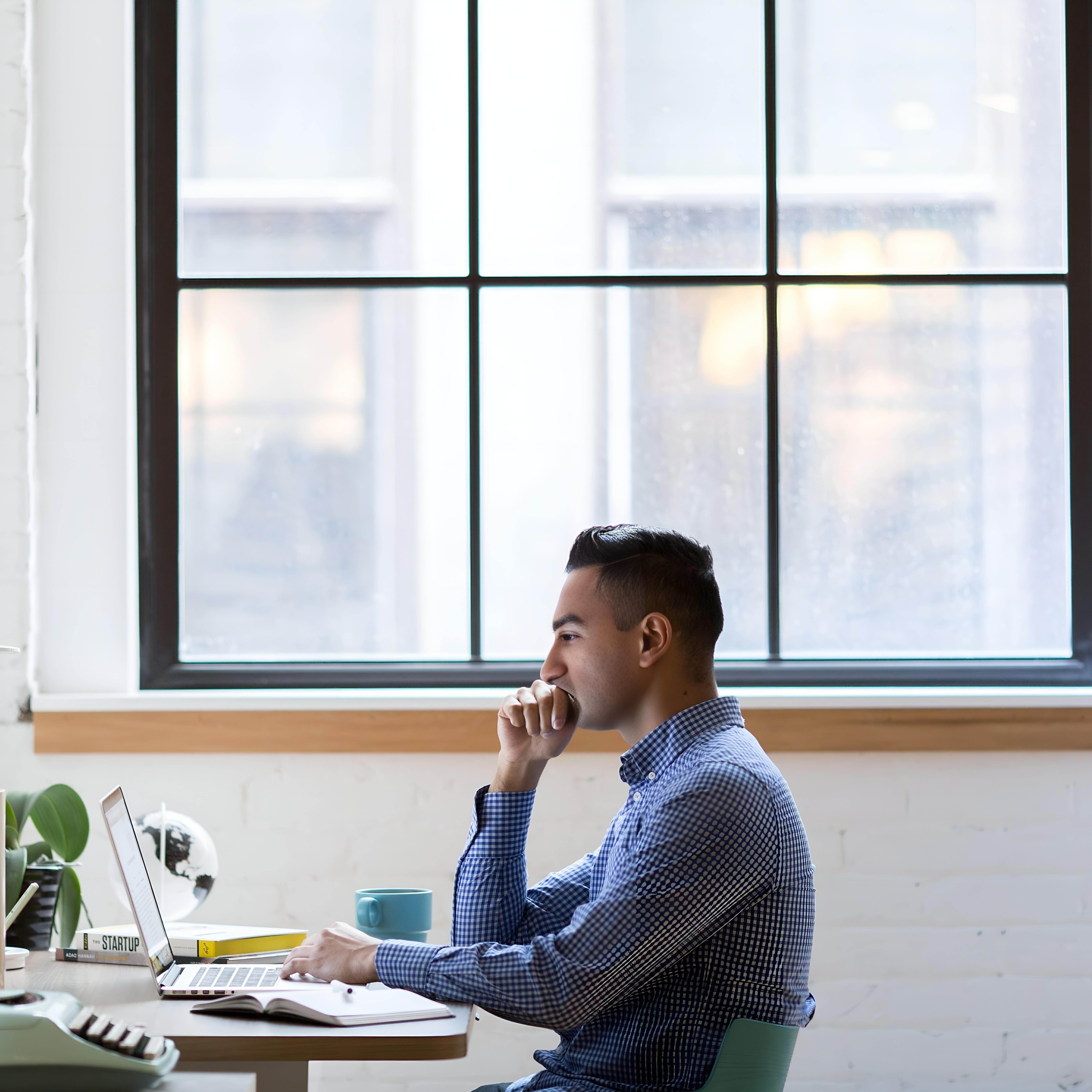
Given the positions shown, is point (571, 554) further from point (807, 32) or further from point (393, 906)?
point (807, 32)

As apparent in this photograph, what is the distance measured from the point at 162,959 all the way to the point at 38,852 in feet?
1.35

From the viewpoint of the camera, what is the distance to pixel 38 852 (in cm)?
184

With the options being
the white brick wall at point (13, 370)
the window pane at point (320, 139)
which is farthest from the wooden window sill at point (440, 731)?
the window pane at point (320, 139)

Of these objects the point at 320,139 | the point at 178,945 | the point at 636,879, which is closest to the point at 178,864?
the point at 178,945

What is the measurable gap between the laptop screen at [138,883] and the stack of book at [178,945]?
3 centimetres

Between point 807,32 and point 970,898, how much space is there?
1.71 m

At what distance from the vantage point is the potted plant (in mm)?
1731

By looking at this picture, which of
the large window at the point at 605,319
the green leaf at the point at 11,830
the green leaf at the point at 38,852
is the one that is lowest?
the green leaf at the point at 38,852

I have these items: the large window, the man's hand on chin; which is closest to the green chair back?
the man's hand on chin

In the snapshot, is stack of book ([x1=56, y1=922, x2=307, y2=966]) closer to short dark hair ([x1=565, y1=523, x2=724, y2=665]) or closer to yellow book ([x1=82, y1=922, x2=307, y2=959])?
yellow book ([x1=82, y1=922, x2=307, y2=959])

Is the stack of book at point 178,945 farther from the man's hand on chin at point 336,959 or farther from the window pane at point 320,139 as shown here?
the window pane at point 320,139

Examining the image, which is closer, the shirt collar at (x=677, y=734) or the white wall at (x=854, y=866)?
the shirt collar at (x=677, y=734)

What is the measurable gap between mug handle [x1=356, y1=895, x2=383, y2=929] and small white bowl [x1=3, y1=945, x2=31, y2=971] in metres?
0.43

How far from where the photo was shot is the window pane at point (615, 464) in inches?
97.1
